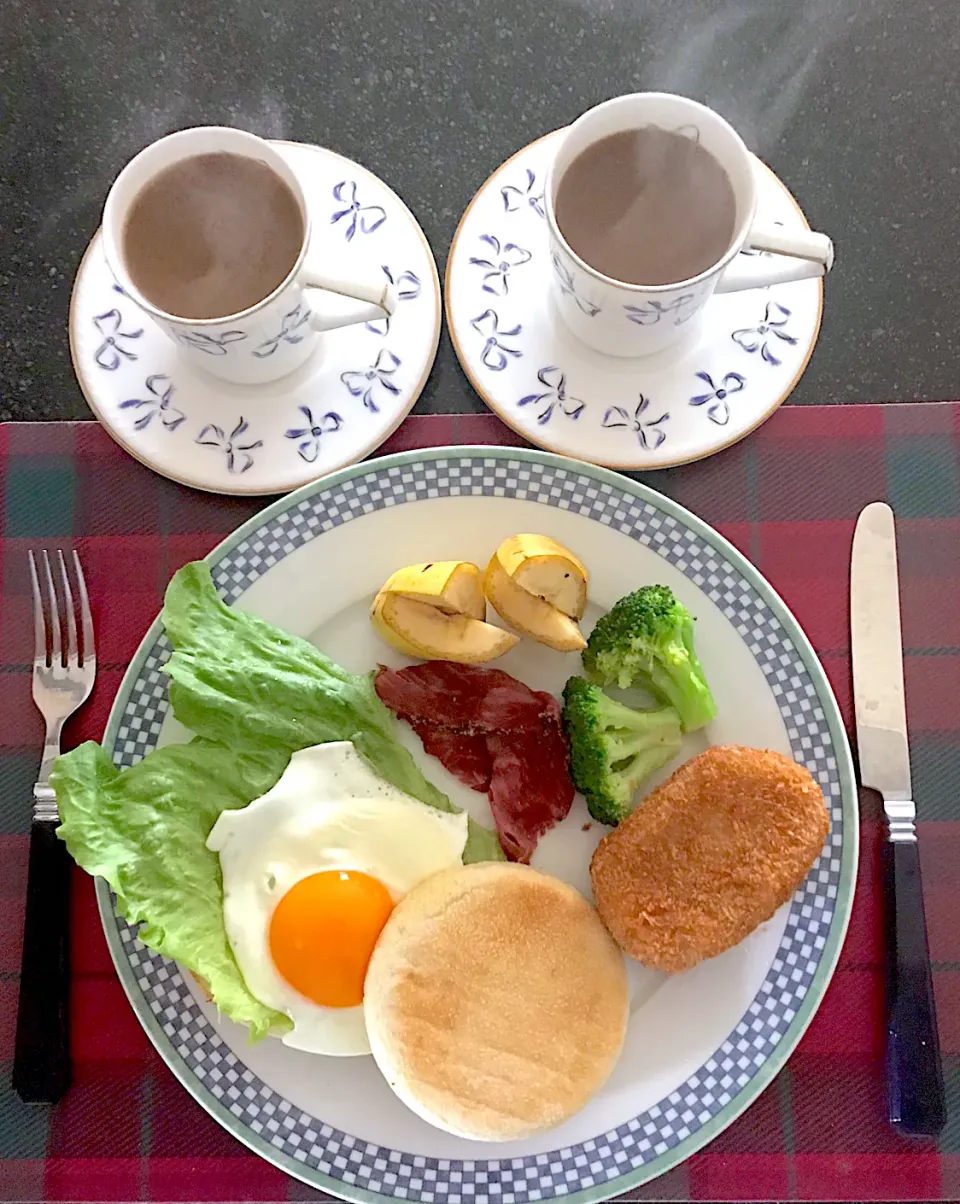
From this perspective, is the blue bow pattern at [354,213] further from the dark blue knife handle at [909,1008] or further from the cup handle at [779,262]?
Answer: the dark blue knife handle at [909,1008]

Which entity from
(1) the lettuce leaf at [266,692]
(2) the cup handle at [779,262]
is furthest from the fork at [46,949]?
(2) the cup handle at [779,262]

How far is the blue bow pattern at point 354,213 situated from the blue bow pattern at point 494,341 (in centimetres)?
27

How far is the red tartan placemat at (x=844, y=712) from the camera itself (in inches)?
67.2

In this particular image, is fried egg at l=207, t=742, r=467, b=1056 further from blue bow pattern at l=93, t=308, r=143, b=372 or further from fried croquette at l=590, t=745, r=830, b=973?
blue bow pattern at l=93, t=308, r=143, b=372

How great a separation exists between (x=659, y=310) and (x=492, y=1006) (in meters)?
1.15

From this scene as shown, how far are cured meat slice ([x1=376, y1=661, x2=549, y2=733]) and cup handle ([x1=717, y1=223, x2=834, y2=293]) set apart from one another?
0.75 meters

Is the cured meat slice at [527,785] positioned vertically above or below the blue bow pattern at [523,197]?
below

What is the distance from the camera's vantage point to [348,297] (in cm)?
169

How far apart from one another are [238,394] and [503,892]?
0.98m

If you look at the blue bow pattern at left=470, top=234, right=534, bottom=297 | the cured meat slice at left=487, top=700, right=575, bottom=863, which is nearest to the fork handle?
the cured meat slice at left=487, top=700, right=575, bottom=863

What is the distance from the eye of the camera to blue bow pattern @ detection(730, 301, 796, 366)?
1.83 metres

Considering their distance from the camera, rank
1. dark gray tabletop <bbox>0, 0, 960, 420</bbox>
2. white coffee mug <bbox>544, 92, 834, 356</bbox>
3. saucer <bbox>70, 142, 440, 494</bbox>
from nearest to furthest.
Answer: white coffee mug <bbox>544, 92, 834, 356</bbox>
saucer <bbox>70, 142, 440, 494</bbox>
dark gray tabletop <bbox>0, 0, 960, 420</bbox>

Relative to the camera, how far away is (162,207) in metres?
1.63

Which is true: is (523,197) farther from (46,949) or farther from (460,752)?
(46,949)
